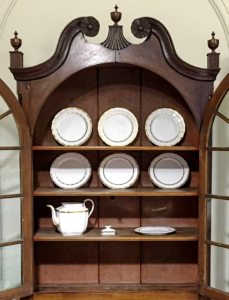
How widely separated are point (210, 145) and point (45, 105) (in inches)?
42.3

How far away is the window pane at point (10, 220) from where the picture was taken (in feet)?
7.66

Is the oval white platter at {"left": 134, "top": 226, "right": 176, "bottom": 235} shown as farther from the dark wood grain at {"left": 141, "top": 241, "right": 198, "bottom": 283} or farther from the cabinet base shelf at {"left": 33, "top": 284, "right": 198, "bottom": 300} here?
the cabinet base shelf at {"left": 33, "top": 284, "right": 198, "bottom": 300}

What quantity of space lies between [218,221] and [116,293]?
2.48 feet

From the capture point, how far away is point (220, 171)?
2.35 meters

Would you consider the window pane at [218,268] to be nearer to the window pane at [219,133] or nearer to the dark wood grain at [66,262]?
the window pane at [219,133]

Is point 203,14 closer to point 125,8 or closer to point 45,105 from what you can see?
point 125,8

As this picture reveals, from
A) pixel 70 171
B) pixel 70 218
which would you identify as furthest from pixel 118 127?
pixel 70 218

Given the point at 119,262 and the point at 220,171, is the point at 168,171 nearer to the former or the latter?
the point at 220,171

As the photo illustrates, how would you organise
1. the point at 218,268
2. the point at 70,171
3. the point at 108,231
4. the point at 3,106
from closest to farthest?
the point at 3,106 → the point at 218,268 → the point at 108,231 → the point at 70,171

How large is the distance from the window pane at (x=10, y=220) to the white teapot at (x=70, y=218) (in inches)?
8.5

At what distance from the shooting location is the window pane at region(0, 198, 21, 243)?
2334 millimetres

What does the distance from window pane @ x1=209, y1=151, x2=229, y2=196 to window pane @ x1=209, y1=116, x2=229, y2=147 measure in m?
0.06

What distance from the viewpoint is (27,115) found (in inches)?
93.9

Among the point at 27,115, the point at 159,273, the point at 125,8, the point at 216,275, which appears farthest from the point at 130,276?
the point at 125,8
